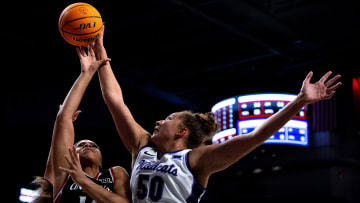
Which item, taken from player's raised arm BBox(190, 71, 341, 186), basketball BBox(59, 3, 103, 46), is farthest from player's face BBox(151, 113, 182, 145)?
basketball BBox(59, 3, 103, 46)

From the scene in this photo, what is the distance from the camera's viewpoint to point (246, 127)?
9938 mm

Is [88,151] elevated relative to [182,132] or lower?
lower

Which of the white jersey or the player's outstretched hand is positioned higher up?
the player's outstretched hand

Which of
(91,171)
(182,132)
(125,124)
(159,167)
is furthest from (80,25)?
(159,167)

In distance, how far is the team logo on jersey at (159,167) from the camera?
3020mm

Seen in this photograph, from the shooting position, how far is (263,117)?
993 cm

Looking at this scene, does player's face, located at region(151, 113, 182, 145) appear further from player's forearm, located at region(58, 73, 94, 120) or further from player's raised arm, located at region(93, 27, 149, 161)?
player's forearm, located at region(58, 73, 94, 120)

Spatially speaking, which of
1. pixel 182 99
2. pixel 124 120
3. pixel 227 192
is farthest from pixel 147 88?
pixel 124 120

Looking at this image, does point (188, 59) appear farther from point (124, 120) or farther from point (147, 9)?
point (124, 120)

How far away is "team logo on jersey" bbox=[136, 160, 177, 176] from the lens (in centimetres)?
302

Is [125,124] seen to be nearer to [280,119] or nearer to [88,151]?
[88,151]

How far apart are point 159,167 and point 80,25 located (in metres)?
1.46

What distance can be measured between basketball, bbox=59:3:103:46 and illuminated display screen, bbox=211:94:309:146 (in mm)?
6352

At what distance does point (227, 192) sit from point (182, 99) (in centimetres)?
352
